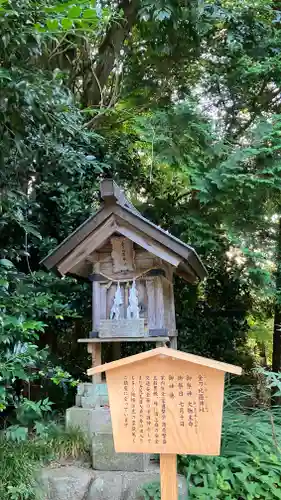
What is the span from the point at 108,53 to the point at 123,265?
417 cm

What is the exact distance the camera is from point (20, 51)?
3484mm

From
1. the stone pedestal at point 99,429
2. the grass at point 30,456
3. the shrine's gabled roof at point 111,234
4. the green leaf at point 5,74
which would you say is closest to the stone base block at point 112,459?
the stone pedestal at point 99,429

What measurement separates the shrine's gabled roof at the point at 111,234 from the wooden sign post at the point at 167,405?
6.46 feet

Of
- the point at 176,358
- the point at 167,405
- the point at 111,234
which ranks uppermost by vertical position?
the point at 111,234

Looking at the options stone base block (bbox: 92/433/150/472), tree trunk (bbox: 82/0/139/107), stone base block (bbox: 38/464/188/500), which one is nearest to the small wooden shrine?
stone base block (bbox: 92/433/150/472)

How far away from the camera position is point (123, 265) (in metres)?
4.86

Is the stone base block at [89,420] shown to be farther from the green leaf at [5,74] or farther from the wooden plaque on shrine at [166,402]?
the green leaf at [5,74]

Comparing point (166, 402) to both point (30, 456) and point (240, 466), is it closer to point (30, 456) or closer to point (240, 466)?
point (240, 466)

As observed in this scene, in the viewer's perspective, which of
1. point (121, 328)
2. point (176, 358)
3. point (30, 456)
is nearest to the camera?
point (176, 358)

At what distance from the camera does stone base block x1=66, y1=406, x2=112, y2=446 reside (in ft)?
14.8

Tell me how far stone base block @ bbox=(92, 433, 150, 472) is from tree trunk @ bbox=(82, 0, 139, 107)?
17.0 ft

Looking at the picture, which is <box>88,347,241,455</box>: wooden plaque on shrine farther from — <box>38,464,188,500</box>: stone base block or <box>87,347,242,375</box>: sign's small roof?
<box>38,464,188,500</box>: stone base block

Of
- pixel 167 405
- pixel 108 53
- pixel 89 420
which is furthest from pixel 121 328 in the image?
pixel 108 53

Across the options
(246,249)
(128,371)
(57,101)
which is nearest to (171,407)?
(128,371)
